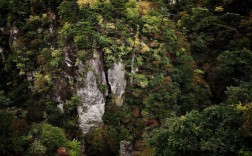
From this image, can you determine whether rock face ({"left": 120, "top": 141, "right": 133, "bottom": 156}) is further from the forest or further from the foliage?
the foliage

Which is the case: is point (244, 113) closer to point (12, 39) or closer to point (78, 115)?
point (78, 115)

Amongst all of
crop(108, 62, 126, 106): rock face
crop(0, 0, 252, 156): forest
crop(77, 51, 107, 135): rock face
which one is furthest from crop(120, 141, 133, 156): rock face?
crop(108, 62, 126, 106): rock face

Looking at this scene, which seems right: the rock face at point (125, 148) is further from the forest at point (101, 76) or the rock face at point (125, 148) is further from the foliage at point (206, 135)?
the foliage at point (206, 135)

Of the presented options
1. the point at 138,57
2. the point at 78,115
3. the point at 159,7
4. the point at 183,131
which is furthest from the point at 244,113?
the point at 159,7

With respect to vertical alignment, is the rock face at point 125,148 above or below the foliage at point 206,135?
below

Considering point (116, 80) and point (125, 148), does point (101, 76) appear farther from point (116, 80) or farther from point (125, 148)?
point (125, 148)

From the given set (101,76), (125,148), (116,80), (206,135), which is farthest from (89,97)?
(206,135)

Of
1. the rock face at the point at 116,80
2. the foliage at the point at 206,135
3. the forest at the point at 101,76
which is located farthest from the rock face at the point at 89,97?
the foliage at the point at 206,135
